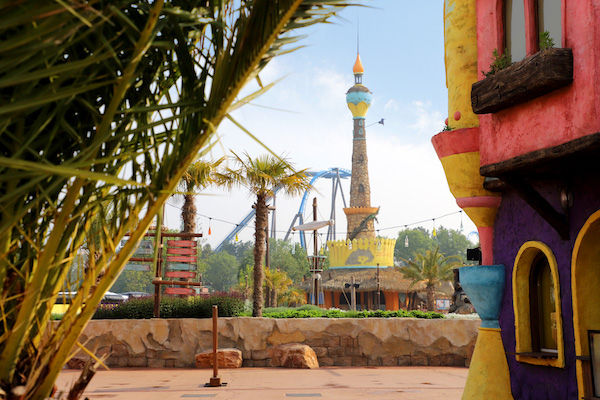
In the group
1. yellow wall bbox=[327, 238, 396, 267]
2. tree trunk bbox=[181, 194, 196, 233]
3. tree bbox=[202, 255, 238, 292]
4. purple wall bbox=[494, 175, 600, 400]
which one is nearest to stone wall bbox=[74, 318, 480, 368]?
tree trunk bbox=[181, 194, 196, 233]

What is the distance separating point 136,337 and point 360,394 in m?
7.39

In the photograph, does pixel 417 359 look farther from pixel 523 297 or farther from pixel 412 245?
pixel 412 245

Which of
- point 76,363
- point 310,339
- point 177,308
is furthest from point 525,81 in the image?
point 177,308

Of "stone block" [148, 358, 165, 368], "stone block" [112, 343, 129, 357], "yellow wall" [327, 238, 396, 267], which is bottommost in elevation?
"stone block" [148, 358, 165, 368]

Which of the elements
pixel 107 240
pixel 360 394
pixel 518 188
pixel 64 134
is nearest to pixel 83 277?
pixel 107 240

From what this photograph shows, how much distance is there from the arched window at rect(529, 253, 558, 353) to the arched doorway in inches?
40.3

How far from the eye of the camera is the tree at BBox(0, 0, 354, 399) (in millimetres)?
2730

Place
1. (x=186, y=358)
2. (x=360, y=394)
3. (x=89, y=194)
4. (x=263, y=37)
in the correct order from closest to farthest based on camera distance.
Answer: (x=263, y=37)
(x=89, y=194)
(x=360, y=394)
(x=186, y=358)

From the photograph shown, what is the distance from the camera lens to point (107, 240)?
3088mm

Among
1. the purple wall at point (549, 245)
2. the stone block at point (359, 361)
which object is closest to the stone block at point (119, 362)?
the stone block at point (359, 361)

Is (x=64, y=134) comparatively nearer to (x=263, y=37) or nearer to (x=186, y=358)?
(x=263, y=37)

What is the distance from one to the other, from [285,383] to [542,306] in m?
5.59

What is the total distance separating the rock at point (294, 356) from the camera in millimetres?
15447

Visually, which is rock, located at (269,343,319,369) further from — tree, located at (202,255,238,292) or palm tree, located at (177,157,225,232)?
tree, located at (202,255,238,292)
